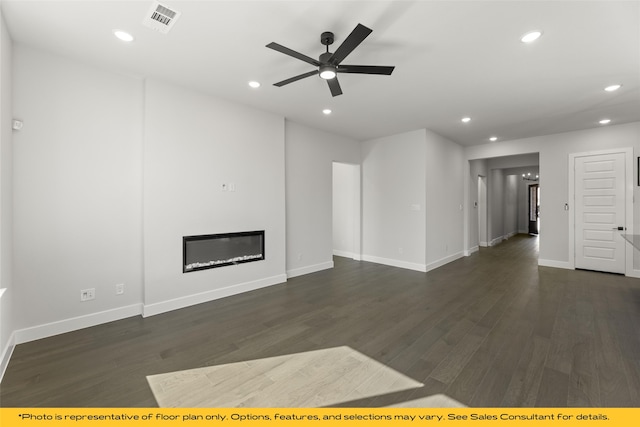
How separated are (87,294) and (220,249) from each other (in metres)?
1.47

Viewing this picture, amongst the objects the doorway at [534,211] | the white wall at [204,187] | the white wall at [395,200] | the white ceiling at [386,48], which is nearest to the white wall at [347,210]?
the white wall at [395,200]

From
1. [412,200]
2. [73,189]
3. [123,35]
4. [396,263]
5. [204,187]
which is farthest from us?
[396,263]

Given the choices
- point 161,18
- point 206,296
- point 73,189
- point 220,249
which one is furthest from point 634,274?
point 73,189

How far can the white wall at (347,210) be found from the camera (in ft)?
21.1

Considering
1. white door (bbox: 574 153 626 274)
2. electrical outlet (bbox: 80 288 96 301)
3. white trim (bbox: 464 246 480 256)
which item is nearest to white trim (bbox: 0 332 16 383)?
electrical outlet (bbox: 80 288 96 301)

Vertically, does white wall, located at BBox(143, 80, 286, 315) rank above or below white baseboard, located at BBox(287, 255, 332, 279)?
above

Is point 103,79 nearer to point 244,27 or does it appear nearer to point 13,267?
point 244,27

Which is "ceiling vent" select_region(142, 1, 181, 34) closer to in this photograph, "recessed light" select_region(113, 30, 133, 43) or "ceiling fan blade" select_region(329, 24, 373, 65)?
"recessed light" select_region(113, 30, 133, 43)

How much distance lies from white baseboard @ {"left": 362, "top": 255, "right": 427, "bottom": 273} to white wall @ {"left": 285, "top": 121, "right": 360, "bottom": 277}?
1.08 meters

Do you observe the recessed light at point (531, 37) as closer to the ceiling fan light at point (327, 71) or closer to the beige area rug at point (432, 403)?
the ceiling fan light at point (327, 71)

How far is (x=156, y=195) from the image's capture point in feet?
10.8

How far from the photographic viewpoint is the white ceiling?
2.08 m

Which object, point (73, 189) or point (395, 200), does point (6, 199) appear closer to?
point (73, 189)

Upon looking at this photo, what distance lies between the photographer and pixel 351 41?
2.03 metres
